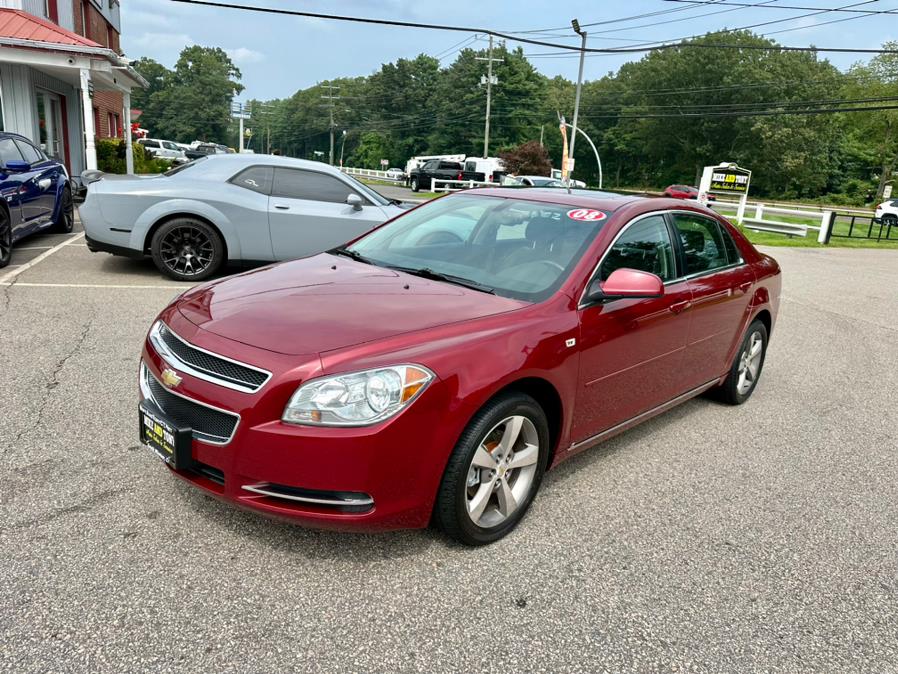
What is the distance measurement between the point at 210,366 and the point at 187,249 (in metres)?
5.97

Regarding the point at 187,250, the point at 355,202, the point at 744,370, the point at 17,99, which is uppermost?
the point at 17,99

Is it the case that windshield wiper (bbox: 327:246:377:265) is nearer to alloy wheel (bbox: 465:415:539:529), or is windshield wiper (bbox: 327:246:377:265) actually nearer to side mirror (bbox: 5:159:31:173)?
alloy wheel (bbox: 465:415:539:529)

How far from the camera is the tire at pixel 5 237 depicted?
826cm

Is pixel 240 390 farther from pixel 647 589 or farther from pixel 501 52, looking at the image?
pixel 501 52

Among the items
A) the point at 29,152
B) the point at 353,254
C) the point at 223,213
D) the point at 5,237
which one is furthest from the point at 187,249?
the point at 353,254

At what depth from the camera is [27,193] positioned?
29.7ft

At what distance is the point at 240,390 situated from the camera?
2615 mm

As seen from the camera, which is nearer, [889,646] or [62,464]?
[889,646]

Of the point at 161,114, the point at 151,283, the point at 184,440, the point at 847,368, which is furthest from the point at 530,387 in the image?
the point at 161,114

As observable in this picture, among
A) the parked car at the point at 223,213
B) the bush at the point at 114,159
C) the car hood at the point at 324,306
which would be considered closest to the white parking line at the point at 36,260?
the parked car at the point at 223,213

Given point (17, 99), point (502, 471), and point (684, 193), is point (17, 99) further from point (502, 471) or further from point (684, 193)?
point (684, 193)

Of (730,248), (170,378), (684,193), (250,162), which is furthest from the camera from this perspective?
(684,193)

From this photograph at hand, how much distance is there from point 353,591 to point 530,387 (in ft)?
3.81

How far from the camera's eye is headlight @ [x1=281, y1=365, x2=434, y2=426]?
2.55 meters
